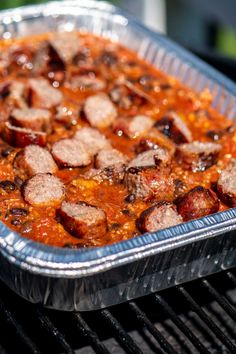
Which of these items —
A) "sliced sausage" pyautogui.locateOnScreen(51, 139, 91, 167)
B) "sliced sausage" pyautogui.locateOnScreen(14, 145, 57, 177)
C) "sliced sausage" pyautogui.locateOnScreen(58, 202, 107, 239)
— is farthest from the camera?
"sliced sausage" pyautogui.locateOnScreen(51, 139, 91, 167)

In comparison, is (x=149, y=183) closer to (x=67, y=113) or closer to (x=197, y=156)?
(x=197, y=156)

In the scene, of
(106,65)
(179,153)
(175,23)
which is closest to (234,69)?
(106,65)

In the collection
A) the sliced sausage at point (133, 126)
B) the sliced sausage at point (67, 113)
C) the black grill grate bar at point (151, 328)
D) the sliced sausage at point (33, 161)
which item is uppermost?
the sliced sausage at point (133, 126)

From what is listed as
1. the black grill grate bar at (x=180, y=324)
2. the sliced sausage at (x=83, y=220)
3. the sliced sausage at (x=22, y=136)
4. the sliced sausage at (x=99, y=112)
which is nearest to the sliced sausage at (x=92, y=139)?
the sliced sausage at (x=99, y=112)

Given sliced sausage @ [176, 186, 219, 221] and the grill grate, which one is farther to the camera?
sliced sausage @ [176, 186, 219, 221]

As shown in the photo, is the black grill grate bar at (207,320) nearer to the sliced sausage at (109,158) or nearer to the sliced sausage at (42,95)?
the sliced sausage at (109,158)

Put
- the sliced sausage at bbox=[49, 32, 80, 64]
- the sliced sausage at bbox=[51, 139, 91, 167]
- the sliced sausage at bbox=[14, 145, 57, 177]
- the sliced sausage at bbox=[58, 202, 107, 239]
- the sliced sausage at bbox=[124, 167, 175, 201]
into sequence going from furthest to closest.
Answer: the sliced sausage at bbox=[49, 32, 80, 64]
the sliced sausage at bbox=[51, 139, 91, 167]
the sliced sausage at bbox=[14, 145, 57, 177]
the sliced sausage at bbox=[124, 167, 175, 201]
the sliced sausage at bbox=[58, 202, 107, 239]

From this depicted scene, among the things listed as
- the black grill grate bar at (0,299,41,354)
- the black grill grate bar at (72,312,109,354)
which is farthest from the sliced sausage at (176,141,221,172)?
the black grill grate bar at (0,299,41,354)

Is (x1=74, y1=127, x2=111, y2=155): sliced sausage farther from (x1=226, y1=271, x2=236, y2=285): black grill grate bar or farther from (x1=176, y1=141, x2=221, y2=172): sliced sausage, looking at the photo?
(x1=226, y1=271, x2=236, y2=285): black grill grate bar
